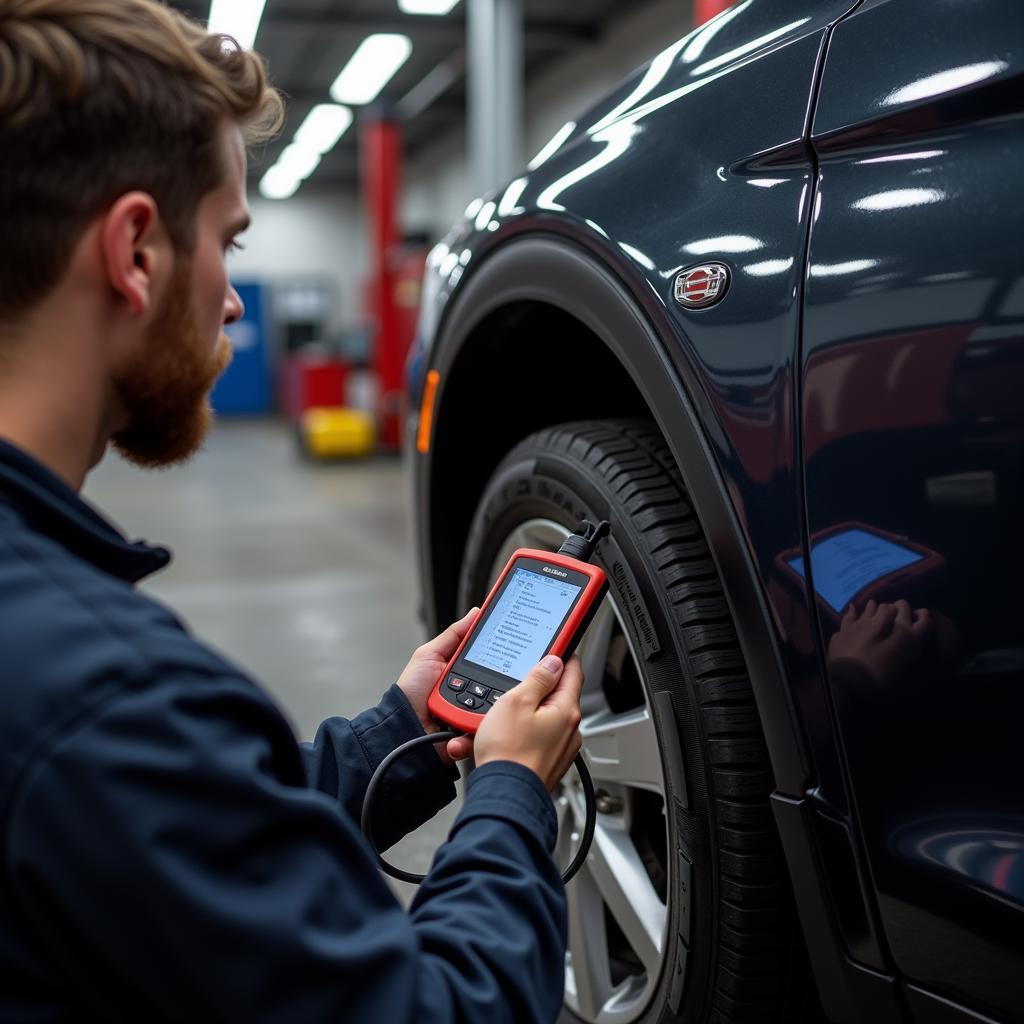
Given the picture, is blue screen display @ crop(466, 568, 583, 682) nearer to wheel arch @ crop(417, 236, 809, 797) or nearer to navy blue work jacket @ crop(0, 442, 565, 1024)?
wheel arch @ crop(417, 236, 809, 797)

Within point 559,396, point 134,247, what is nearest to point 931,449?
point 134,247

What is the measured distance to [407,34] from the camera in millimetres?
10992

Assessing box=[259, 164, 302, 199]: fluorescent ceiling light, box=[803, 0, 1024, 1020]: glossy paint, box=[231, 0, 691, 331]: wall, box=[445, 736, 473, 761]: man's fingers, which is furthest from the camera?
box=[259, 164, 302, 199]: fluorescent ceiling light

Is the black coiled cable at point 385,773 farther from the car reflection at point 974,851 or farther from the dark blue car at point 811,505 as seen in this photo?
the car reflection at point 974,851

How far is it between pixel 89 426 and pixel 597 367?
3.92 ft

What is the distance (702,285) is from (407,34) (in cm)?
1073

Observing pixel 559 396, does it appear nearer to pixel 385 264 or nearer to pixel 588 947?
pixel 588 947

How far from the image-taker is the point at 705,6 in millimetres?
2975

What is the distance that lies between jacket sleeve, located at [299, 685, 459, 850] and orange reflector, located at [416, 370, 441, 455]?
832mm

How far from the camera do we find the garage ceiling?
1034 cm

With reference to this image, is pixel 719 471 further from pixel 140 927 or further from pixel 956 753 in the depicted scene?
pixel 140 927

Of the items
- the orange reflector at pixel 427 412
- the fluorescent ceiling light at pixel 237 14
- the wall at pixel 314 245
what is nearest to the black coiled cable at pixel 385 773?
the orange reflector at pixel 427 412

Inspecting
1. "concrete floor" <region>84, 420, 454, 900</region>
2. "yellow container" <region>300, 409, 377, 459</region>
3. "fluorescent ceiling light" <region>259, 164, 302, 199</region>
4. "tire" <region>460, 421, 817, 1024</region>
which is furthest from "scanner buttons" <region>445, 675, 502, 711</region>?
"fluorescent ceiling light" <region>259, 164, 302, 199</region>

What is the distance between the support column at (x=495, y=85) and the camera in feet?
26.6
